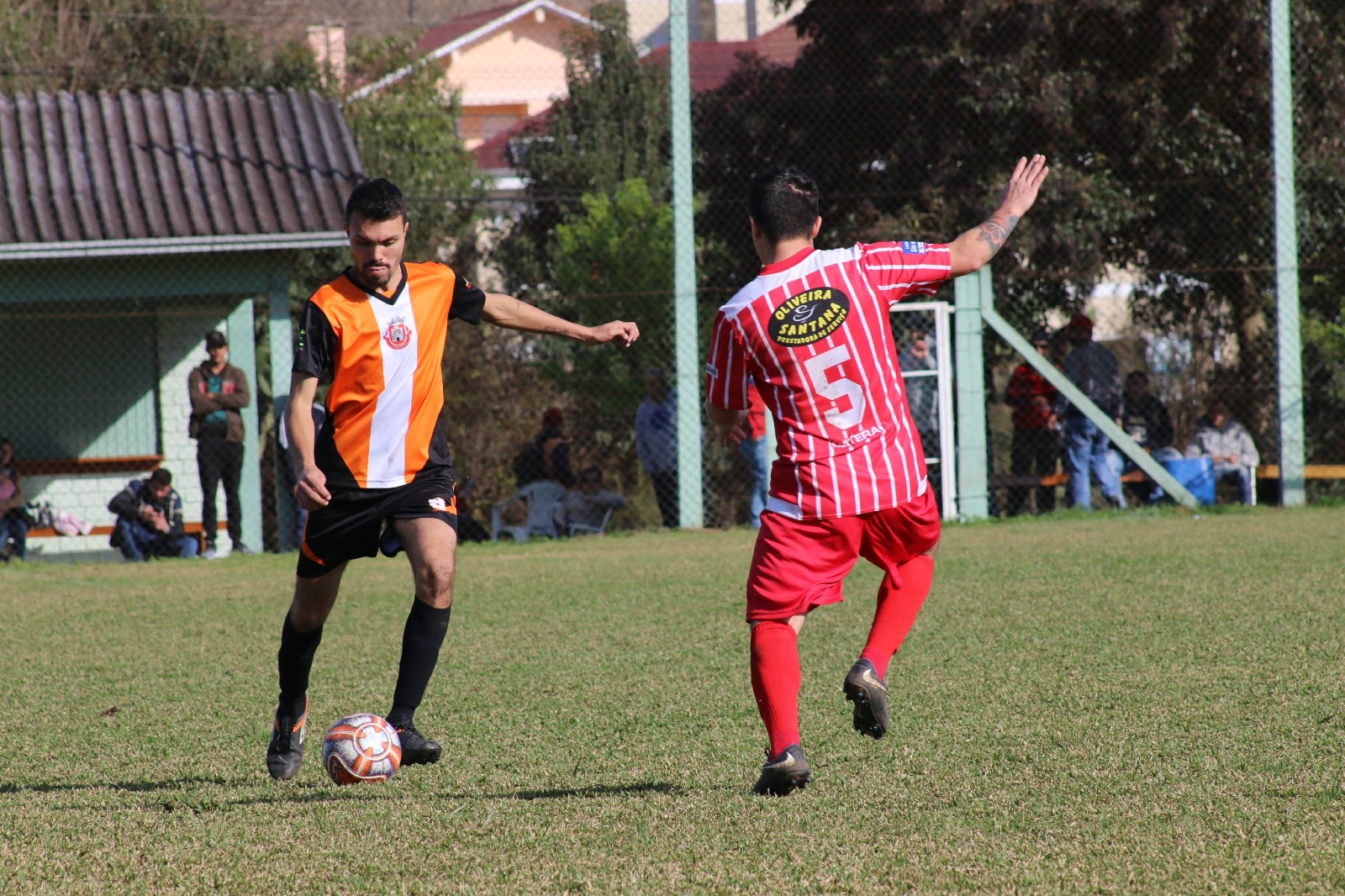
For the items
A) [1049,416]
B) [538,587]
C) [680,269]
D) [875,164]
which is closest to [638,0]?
[875,164]

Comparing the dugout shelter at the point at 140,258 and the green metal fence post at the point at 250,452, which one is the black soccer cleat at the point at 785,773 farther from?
the dugout shelter at the point at 140,258

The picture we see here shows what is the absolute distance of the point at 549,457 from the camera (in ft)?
45.4

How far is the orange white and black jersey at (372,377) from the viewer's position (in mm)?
4492

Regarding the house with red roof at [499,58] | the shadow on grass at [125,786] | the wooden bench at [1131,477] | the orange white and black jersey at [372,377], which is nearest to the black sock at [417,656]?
the orange white and black jersey at [372,377]

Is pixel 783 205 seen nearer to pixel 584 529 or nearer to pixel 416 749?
pixel 416 749

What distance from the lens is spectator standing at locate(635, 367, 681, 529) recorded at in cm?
1330

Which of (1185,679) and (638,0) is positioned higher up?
(638,0)

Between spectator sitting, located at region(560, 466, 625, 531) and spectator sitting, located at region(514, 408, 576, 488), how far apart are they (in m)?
0.13

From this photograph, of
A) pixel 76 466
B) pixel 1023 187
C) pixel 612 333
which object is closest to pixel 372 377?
pixel 612 333

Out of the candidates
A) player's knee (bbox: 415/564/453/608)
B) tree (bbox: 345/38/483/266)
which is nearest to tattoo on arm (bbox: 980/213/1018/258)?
player's knee (bbox: 415/564/453/608)

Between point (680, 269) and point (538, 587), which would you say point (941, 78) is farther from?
point (538, 587)

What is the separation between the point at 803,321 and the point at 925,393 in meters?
9.37

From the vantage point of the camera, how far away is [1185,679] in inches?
220

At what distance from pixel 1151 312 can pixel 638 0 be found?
27.5 feet
